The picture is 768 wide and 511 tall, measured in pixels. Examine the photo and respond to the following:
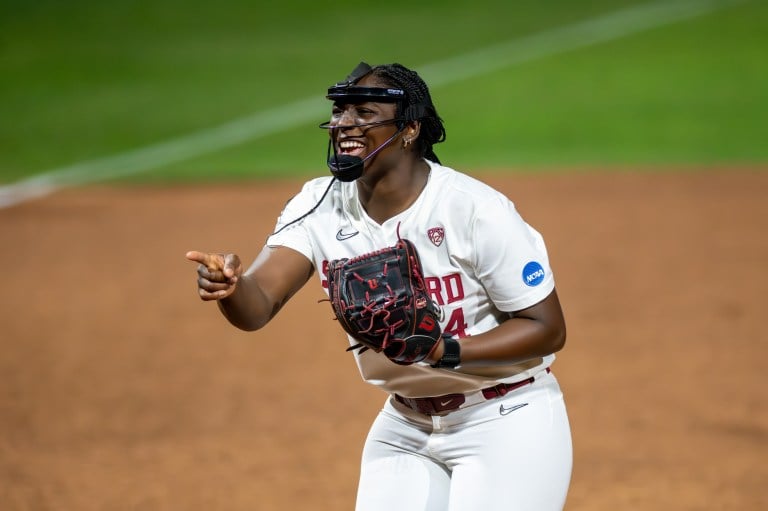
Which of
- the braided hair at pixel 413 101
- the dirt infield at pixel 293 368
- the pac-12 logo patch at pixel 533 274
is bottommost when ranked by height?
the dirt infield at pixel 293 368

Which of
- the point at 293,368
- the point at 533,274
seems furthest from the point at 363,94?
the point at 293,368

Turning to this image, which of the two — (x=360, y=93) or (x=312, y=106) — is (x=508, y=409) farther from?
(x=312, y=106)

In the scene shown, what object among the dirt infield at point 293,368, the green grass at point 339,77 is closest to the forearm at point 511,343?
the dirt infield at point 293,368

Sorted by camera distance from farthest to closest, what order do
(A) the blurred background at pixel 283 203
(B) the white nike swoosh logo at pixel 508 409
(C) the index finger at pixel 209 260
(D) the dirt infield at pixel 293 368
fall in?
(A) the blurred background at pixel 283 203
(D) the dirt infield at pixel 293 368
(B) the white nike swoosh logo at pixel 508 409
(C) the index finger at pixel 209 260

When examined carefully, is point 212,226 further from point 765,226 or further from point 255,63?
point 255,63

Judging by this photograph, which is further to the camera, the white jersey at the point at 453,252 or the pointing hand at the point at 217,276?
the white jersey at the point at 453,252

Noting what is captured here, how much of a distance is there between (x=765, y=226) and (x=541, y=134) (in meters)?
5.61

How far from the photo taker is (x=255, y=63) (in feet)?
67.1

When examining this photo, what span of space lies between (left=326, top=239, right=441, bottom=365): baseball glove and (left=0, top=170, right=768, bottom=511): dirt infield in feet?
8.73

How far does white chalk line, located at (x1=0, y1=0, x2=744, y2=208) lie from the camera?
614 inches

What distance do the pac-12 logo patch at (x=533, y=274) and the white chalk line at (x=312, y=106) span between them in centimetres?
1104

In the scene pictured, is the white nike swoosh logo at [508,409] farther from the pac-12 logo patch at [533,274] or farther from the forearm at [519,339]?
the pac-12 logo patch at [533,274]

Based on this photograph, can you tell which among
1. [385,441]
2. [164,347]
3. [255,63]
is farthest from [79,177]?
[385,441]

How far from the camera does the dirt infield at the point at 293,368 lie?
21.1 feet
